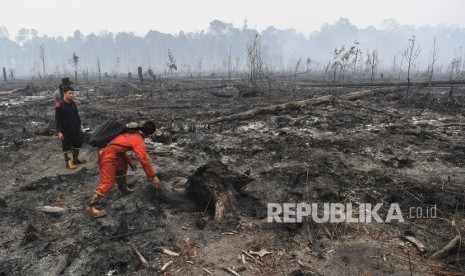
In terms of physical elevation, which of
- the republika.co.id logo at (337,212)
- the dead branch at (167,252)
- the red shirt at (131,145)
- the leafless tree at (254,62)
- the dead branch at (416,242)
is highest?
the leafless tree at (254,62)

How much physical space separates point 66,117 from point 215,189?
138 inches

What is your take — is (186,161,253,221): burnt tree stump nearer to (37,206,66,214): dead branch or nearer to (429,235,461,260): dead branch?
(37,206,66,214): dead branch

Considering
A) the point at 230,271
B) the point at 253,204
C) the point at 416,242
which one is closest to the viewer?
the point at 230,271

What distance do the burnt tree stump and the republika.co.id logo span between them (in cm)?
56

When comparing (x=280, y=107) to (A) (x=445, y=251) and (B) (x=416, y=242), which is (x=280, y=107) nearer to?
(B) (x=416, y=242)

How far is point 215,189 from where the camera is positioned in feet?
15.1

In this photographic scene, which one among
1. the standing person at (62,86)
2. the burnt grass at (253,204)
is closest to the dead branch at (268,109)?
the burnt grass at (253,204)

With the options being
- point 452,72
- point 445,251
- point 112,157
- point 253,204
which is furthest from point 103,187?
point 452,72

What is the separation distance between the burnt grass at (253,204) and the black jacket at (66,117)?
0.82 metres

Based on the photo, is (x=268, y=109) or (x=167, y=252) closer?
(x=167, y=252)

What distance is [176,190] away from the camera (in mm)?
4934

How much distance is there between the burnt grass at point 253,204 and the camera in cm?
359

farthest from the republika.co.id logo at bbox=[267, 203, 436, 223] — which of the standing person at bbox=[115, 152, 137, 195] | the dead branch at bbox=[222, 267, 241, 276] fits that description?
the standing person at bbox=[115, 152, 137, 195]

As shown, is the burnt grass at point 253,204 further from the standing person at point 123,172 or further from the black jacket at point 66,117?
the black jacket at point 66,117
